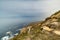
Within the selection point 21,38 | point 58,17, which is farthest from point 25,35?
point 58,17

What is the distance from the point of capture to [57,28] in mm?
34719

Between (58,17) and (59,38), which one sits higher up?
(58,17)

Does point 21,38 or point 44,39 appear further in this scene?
point 21,38

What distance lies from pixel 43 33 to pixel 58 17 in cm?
397

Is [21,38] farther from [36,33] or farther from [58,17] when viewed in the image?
[58,17]

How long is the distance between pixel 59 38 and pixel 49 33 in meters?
1.81

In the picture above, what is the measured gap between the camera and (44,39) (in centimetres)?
→ 3434

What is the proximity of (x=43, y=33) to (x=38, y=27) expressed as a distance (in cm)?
241

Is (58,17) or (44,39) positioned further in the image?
(58,17)

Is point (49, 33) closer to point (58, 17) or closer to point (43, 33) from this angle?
point (43, 33)

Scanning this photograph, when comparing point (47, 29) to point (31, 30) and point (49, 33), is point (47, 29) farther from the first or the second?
point (31, 30)

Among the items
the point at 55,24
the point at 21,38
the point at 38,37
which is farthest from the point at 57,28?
the point at 21,38

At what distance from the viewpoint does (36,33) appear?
3559cm

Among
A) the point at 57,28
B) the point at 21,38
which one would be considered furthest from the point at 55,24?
the point at 21,38
